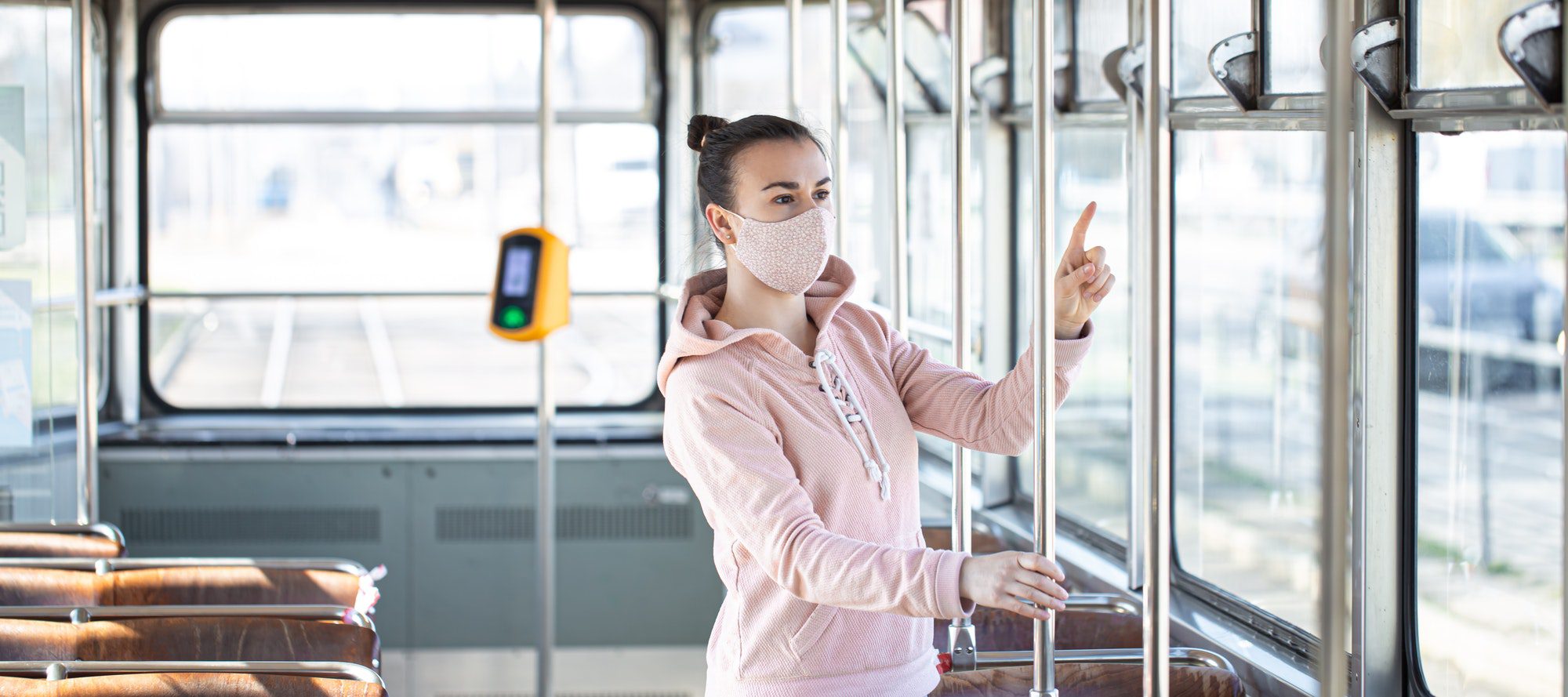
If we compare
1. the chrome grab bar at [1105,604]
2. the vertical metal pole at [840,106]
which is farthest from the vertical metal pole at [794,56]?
the chrome grab bar at [1105,604]

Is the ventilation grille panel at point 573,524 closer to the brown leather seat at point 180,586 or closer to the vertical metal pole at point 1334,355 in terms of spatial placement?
the brown leather seat at point 180,586

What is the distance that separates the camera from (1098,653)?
236cm

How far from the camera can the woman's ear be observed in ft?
5.89

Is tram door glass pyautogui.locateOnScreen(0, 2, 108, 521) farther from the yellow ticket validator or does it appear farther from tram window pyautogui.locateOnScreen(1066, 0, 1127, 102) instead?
tram window pyautogui.locateOnScreen(1066, 0, 1127, 102)

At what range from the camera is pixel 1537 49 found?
1.72m

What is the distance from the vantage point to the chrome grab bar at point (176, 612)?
2.61 m

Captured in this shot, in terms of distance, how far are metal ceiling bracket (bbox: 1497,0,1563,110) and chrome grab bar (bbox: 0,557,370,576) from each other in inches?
91.3

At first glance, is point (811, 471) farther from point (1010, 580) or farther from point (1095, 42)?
point (1095, 42)

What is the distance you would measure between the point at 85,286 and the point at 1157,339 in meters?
2.85

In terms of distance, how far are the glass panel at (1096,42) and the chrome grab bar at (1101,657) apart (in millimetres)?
1374

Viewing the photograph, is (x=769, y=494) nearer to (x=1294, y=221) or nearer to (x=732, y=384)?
(x=732, y=384)

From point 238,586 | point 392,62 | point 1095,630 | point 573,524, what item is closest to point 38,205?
point 238,586

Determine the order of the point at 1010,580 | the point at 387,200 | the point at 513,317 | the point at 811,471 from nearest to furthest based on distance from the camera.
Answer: the point at 1010,580
the point at 811,471
the point at 513,317
the point at 387,200

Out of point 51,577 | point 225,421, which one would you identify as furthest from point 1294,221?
point 225,421
